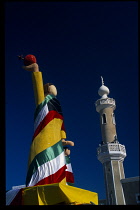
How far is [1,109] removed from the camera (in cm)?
635

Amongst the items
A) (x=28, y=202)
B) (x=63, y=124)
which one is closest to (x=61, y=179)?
(x=28, y=202)

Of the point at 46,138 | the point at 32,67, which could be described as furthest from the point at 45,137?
the point at 32,67

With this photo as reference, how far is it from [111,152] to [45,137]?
391 inches

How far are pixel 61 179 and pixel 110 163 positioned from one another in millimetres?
10295

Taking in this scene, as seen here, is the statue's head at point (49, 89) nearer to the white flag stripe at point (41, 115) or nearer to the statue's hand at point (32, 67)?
the statue's hand at point (32, 67)

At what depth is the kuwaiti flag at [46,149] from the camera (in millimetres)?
7867

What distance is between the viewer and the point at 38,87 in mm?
9023

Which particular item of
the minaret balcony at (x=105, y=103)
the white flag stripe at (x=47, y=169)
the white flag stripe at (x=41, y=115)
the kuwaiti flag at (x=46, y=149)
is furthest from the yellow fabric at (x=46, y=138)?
the minaret balcony at (x=105, y=103)

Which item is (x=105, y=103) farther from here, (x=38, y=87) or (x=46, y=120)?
(x=46, y=120)

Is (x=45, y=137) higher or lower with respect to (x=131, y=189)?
higher

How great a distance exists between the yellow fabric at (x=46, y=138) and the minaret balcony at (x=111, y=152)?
30.9ft

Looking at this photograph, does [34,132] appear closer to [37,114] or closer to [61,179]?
[37,114]

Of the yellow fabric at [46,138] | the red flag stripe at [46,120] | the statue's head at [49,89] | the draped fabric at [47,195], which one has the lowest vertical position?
the draped fabric at [47,195]
